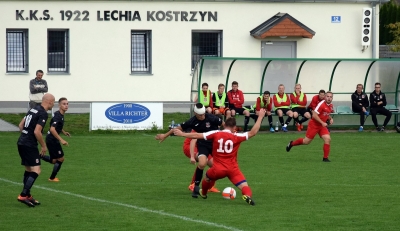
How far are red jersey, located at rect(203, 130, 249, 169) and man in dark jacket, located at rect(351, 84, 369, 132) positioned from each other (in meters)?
15.5

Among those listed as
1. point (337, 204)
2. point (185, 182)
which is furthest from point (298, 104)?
point (337, 204)

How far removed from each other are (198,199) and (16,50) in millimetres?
22817

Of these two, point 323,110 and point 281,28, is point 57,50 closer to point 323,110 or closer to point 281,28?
point 281,28

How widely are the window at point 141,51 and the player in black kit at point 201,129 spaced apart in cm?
2146

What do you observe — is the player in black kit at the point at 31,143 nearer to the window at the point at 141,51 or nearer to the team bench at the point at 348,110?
the team bench at the point at 348,110

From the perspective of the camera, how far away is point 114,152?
2066cm

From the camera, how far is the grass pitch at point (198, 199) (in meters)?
10.6

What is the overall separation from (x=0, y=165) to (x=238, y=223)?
28.9 feet

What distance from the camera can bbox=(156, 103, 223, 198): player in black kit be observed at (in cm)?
1304

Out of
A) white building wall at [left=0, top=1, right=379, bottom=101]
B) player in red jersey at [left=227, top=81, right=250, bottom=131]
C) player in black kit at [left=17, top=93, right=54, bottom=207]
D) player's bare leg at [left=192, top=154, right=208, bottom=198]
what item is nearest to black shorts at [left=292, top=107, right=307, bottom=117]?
player in red jersey at [left=227, top=81, right=250, bottom=131]

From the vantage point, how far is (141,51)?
35062 mm

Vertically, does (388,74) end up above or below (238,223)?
above

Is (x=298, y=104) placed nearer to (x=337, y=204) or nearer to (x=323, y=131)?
(x=323, y=131)

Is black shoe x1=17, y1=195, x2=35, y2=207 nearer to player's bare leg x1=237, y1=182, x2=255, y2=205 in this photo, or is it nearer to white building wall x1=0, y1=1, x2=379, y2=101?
player's bare leg x1=237, y1=182, x2=255, y2=205
